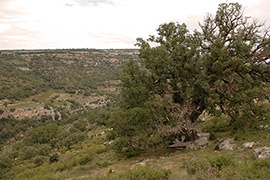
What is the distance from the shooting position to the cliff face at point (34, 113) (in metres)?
55.2

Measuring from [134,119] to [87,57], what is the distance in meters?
121

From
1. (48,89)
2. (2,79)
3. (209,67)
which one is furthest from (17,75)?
(209,67)

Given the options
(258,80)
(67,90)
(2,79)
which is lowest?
(67,90)

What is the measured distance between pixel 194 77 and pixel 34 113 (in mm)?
61421

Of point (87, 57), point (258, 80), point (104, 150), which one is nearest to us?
point (258, 80)

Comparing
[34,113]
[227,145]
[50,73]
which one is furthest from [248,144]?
[50,73]

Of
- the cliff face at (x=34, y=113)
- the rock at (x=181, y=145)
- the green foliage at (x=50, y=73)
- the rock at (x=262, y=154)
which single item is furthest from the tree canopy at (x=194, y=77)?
the green foliage at (x=50, y=73)

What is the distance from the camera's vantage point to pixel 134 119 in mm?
12258

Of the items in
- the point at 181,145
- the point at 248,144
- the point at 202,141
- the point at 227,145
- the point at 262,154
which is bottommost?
the point at 181,145

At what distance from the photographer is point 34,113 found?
5866 centimetres

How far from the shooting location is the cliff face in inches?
2172

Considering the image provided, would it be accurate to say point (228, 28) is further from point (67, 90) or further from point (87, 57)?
point (87, 57)

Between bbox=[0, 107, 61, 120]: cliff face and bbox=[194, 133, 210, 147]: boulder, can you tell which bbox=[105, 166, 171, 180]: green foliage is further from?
bbox=[0, 107, 61, 120]: cliff face

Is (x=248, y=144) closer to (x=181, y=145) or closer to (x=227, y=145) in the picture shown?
(x=227, y=145)
